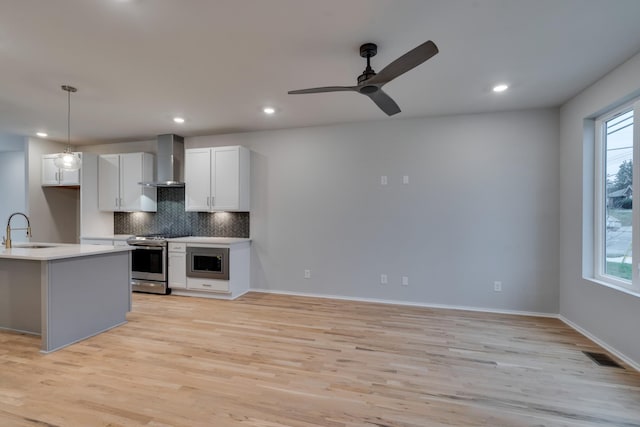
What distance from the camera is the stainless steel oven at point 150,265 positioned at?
15.6 feet

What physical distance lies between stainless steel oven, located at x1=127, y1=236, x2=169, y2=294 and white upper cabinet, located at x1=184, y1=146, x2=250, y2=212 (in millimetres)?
765

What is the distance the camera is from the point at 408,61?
1.99m

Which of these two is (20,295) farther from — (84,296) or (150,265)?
(150,265)

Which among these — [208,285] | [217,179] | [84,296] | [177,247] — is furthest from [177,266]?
[84,296]

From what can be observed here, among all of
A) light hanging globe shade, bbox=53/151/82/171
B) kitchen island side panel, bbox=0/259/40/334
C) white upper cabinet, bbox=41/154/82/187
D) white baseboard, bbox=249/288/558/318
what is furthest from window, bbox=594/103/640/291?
white upper cabinet, bbox=41/154/82/187

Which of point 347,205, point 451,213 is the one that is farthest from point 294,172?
point 451,213

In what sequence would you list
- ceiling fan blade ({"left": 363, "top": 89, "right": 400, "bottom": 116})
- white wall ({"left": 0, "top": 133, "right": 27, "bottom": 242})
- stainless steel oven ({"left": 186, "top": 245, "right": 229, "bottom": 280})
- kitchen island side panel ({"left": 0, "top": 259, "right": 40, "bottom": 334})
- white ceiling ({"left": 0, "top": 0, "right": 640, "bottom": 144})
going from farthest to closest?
white wall ({"left": 0, "top": 133, "right": 27, "bottom": 242})
stainless steel oven ({"left": 186, "top": 245, "right": 229, "bottom": 280})
kitchen island side panel ({"left": 0, "top": 259, "right": 40, "bottom": 334})
ceiling fan blade ({"left": 363, "top": 89, "right": 400, "bottom": 116})
white ceiling ({"left": 0, "top": 0, "right": 640, "bottom": 144})

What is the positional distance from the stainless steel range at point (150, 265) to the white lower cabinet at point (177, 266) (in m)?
0.09

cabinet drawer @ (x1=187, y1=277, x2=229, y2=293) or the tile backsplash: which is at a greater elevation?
the tile backsplash

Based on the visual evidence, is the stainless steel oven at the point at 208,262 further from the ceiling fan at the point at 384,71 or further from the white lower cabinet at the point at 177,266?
the ceiling fan at the point at 384,71

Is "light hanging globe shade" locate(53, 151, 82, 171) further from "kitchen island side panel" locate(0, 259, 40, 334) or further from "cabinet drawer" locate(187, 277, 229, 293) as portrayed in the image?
"cabinet drawer" locate(187, 277, 229, 293)

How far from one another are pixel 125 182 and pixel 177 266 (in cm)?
193

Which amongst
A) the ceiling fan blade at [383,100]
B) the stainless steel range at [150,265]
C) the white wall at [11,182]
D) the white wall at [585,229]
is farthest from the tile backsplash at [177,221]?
the white wall at [585,229]

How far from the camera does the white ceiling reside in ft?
6.57
